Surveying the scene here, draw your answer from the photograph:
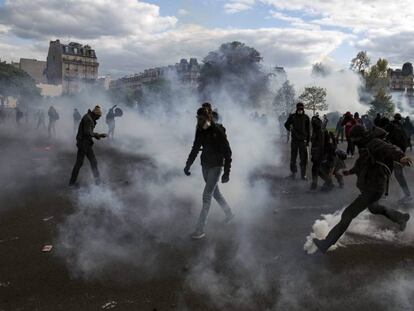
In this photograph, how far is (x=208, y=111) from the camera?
18.9 feet

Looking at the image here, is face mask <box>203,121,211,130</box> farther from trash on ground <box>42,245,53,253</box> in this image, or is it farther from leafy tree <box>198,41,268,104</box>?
leafy tree <box>198,41,268,104</box>

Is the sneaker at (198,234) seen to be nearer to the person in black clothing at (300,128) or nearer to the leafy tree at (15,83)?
the person in black clothing at (300,128)

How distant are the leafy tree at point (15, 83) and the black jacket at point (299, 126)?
5219 cm

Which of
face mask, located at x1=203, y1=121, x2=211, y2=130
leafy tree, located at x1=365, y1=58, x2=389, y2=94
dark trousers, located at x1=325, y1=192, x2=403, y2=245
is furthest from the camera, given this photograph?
leafy tree, located at x1=365, y1=58, x2=389, y2=94

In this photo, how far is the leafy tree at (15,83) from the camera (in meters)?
55.8

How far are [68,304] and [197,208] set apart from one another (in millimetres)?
3364

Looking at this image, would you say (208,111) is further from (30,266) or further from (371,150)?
(30,266)

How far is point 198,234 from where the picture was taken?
548 cm

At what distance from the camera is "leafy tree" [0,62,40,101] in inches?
2196

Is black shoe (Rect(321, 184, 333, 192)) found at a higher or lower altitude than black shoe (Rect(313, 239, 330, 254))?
lower

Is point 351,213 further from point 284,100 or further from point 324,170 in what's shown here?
point 284,100

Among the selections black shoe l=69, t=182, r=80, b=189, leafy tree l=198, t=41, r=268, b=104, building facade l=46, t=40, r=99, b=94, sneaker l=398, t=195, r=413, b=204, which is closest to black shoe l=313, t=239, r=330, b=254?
sneaker l=398, t=195, r=413, b=204

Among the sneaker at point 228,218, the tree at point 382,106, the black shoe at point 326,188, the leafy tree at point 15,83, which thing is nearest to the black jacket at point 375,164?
the sneaker at point 228,218

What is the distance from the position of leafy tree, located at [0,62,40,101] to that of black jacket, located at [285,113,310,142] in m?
52.2
